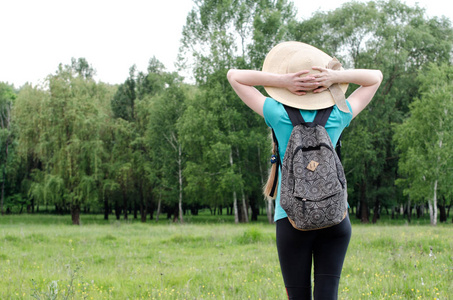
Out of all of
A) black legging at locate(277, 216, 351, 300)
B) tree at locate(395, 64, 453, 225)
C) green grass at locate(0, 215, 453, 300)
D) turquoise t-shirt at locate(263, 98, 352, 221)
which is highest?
tree at locate(395, 64, 453, 225)

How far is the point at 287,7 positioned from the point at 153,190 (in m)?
18.8

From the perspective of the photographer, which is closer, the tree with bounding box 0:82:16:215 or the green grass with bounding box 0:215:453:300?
the green grass with bounding box 0:215:453:300

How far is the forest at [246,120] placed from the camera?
91.7 ft

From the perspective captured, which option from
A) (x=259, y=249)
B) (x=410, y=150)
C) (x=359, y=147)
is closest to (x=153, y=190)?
(x=359, y=147)

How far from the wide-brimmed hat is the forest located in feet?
81.8

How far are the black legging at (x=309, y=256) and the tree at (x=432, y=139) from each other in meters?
27.4

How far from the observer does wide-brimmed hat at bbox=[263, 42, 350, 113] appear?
8.00 feet

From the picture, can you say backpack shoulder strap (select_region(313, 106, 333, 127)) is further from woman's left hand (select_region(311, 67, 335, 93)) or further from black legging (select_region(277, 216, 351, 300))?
black legging (select_region(277, 216, 351, 300))

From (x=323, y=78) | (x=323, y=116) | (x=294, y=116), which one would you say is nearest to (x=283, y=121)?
(x=294, y=116)

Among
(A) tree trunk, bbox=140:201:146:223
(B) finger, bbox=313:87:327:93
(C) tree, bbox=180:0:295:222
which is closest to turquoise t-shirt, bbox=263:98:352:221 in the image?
(B) finger, bbox=313:87:327:93

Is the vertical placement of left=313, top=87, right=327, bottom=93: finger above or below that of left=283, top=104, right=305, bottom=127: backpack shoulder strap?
above

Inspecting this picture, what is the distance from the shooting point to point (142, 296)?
545 cm

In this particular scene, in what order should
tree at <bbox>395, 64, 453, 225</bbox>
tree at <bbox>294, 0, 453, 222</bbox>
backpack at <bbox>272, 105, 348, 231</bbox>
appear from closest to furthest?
backpack at <bbox>272, 105, 348, 231</bbox> < tree at <bbox>395, 64, 453, 225</bbox> < tree at <bbox>294, 0, 453, 222</bbox>

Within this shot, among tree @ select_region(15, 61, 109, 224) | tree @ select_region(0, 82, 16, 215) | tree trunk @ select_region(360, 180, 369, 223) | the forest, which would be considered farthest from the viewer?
tree @ select_region(0, 82, 16, 215)
